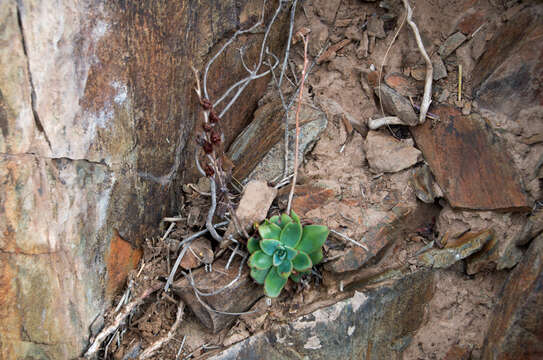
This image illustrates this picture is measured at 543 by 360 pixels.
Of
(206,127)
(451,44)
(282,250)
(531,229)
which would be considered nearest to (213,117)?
(206,127)

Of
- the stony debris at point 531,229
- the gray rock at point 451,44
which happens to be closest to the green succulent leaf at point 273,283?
the stony debris at point 531,229

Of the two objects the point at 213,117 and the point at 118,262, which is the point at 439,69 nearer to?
the point at 213,117

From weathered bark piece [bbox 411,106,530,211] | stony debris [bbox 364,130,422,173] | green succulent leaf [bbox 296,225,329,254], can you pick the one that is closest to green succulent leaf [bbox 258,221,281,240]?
green succulent leaf [bbox 296,225,329,254]

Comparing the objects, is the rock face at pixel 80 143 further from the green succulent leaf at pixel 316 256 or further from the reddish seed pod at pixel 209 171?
the green succulent leaf at pixel 316 256

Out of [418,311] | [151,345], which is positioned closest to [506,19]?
[418,311]

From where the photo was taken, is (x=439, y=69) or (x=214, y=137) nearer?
(x=214, y=137)
